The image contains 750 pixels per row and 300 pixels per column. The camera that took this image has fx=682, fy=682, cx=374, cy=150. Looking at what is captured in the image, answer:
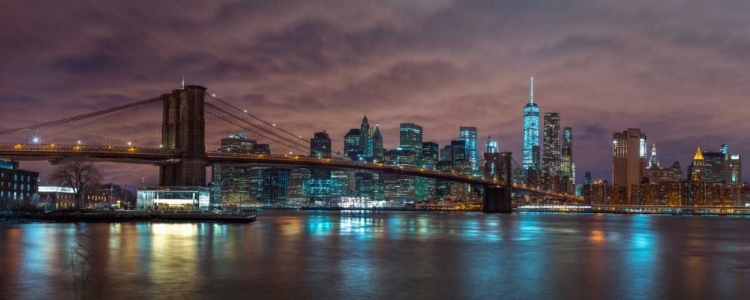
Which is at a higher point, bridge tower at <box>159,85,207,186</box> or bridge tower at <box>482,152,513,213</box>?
bridge tower at <box>159,85,207,186</box>

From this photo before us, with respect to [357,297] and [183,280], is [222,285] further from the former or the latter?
[357,297]

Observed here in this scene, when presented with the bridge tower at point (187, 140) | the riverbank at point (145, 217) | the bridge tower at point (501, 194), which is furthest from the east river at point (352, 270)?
the bridge tower at point (501, 194)

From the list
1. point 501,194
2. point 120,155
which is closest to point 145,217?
point 120,155

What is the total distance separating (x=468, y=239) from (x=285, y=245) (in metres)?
12.9

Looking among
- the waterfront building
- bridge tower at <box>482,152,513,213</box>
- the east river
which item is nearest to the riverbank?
the east river

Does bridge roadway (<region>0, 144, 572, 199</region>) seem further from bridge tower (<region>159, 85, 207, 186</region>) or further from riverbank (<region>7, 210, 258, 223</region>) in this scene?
riverbank (<region>7, 210, 258, 223</region>)

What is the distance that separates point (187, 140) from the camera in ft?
217

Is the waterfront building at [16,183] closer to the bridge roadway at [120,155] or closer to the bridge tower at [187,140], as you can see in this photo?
the bridge roadway at [120,155]

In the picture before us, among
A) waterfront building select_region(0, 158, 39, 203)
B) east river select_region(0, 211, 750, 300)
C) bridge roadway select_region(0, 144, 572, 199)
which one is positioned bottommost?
east river select_region(0, 211, 750, 300)

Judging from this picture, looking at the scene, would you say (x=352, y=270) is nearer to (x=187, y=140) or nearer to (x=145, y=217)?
(x=145, y=217)

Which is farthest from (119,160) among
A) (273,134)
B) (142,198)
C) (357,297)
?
(357,297)

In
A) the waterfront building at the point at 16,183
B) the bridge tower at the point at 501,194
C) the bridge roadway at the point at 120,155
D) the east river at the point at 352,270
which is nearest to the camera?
the east river at the point at 352,270

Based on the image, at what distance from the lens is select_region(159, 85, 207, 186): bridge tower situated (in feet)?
216

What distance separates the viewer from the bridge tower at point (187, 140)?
6594cm
